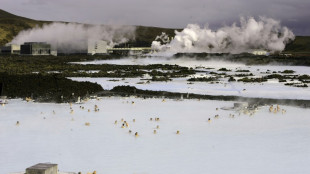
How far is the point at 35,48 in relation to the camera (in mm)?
110688

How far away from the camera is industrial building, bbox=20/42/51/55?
360 ft


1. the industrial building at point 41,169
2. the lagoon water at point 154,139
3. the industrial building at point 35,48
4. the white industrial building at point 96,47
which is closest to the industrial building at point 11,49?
the industrial building at point 35,48

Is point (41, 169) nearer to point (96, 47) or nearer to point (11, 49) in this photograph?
point (11, 49)

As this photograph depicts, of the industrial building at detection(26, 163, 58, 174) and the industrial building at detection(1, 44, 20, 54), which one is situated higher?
the industrial building at detection(1, 44, 20, 54)

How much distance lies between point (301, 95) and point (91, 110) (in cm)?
1838

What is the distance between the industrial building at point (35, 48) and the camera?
110 m

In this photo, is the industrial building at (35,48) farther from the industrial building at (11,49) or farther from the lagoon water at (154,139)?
the lagoon water at (154,139)

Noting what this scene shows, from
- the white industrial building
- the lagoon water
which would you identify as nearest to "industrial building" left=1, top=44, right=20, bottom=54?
the white industrial building

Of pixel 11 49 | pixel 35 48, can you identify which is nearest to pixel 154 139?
pixel 35 48

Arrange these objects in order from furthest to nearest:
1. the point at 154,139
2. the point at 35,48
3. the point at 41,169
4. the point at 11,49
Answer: the point at 11,49 < the point at 35,48 < the point at 154,139 < the point at 41,169

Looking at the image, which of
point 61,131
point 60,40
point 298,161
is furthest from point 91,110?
point 60,40

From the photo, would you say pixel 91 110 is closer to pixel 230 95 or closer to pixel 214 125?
pixel 214 125

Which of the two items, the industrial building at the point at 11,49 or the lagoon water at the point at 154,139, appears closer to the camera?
the lagoon water at the point at 154,139

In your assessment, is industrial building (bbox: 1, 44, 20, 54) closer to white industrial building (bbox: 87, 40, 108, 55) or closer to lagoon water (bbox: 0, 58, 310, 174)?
white industrial building (bbox: 87, 40, 108, 55)
